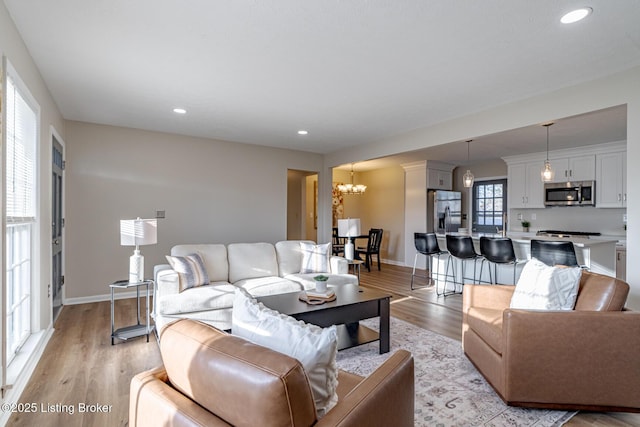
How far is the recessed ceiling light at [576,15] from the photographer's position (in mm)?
2076

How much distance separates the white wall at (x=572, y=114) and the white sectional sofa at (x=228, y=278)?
2.23 metres

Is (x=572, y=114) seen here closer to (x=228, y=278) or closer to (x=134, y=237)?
(x=228, y=278)

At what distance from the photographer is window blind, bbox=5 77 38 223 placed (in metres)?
2.31

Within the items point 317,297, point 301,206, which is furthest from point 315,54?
point 301,206

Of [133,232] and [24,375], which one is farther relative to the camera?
[133,232]

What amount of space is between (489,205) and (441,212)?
1.15m

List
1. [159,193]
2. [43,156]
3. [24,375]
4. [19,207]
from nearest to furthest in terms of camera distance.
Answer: [24,375]
[19,207]
[43,156]
[159,193]

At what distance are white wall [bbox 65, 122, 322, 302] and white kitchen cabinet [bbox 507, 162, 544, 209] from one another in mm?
4592

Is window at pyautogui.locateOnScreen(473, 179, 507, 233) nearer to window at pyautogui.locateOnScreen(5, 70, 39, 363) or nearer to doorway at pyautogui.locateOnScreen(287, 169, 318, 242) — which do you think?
doorway at pyautogui.locateOnScreen(287, 169, 318, 242)

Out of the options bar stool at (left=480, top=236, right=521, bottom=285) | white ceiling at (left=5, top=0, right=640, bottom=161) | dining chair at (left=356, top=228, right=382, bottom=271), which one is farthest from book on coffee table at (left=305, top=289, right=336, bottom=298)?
dining chair at (left=356, top=228, right=382, bottom=271)

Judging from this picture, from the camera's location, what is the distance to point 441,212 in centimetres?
753

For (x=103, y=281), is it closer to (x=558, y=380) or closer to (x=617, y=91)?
(x=558, y=380)

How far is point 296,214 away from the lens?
871 cm

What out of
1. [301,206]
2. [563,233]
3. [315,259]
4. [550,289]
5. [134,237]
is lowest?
[315,259]
